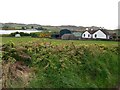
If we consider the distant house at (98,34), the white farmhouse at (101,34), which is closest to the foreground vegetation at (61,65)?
the distant house at (98,34)

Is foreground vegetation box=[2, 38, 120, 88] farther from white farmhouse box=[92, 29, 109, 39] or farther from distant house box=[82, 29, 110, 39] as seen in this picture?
white farmhouse box=[92, 29, 109, 39]

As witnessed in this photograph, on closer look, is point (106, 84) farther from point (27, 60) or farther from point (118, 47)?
point (118, 47)

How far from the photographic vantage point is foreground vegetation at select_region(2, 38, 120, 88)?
7.51m

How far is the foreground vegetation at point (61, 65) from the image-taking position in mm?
7505

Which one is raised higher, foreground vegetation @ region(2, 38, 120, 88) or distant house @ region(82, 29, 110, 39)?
distant house @ region(82, 29, 110, 39)

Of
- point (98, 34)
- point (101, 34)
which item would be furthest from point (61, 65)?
point (101, 34)

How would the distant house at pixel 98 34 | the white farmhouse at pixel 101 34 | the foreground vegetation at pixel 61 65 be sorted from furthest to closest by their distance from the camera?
1. the white farmhouse at pixel 101 34
2. the distant house at pixel 98 34
3. the foreground vegetation at pixel 61 65

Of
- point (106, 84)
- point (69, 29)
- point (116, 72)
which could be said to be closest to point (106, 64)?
point (116, 72)

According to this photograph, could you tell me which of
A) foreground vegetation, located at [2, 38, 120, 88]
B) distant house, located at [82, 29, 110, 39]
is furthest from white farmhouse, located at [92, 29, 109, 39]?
foreground vegetation, located at [2, 38, 120, 88]

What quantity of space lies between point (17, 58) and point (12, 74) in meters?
0.90

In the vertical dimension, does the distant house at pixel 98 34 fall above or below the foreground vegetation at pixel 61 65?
above

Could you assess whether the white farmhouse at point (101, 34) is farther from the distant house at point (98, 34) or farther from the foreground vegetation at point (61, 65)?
the foreground vegetation at point (61, 65)

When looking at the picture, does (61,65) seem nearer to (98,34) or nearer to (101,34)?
(98,34)

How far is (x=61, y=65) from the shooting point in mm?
8242
